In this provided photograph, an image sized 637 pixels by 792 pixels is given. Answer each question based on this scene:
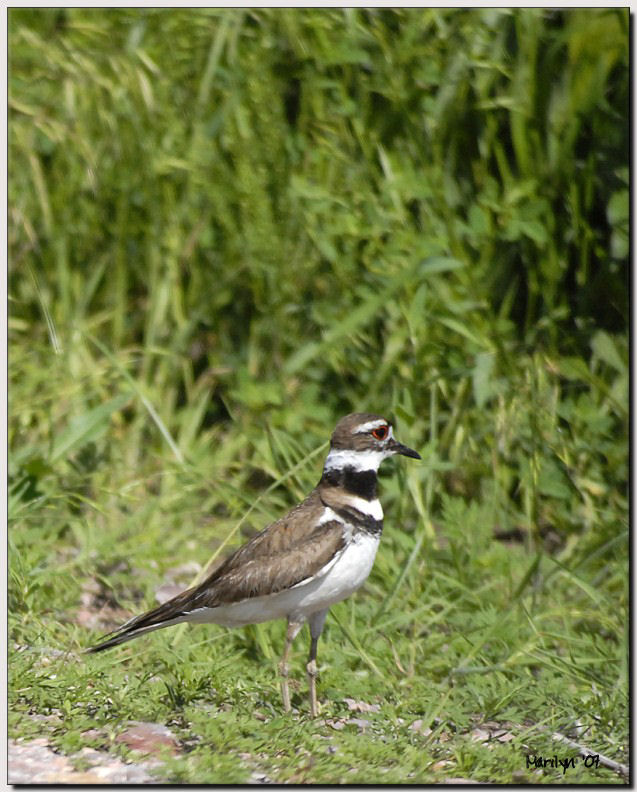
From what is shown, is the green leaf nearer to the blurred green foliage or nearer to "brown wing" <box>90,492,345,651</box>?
the blurred green foliage

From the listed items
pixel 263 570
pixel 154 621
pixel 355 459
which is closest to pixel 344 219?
pixel 355 459

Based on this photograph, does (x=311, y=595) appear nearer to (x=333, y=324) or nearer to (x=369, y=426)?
(x=369, y=426)

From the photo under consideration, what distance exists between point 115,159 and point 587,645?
4032mm

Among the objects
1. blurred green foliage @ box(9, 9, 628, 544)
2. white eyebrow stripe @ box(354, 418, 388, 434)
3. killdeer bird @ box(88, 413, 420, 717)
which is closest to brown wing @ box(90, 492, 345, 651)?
killdeer bird @ box(88, 413, 420, 717)

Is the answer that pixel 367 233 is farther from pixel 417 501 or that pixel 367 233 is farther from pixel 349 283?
pixel 417 501

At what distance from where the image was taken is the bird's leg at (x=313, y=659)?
4516 millimetres

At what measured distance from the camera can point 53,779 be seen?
3.96 meters

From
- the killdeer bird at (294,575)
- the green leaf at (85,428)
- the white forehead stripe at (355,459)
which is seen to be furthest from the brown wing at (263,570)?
the green leaf at (85,428)

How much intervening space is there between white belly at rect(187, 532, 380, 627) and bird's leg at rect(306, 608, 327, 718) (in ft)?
0.50

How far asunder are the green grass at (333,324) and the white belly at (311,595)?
1.00ft

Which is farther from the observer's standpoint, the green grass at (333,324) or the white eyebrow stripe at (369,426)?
the green grass at (333,324)

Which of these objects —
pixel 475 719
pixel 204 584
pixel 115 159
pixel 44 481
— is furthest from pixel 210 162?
pixel 475 719

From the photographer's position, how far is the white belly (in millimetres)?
4441

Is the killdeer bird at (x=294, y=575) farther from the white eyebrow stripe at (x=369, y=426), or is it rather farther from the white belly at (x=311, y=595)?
the white eyebrow stripe at (x=369, y=426)
